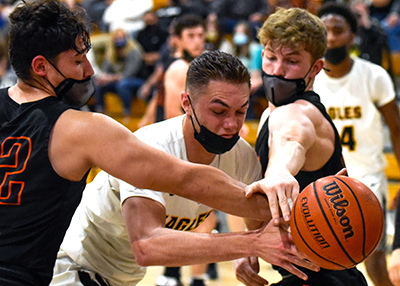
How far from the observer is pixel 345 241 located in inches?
87.4

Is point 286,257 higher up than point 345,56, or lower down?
higher up

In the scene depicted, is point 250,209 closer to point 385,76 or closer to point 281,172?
point 281,172

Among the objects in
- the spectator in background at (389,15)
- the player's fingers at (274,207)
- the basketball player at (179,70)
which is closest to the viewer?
the player's fingers at (274,207)

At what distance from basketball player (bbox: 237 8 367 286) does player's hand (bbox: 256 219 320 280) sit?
0.38 meters

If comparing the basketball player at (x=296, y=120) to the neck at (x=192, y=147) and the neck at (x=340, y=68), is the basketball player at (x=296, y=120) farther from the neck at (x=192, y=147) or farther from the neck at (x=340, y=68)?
the neck at (x=340, y=68)

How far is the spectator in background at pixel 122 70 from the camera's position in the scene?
10102 mm

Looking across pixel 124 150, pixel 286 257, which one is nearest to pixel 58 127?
pixel 124 150

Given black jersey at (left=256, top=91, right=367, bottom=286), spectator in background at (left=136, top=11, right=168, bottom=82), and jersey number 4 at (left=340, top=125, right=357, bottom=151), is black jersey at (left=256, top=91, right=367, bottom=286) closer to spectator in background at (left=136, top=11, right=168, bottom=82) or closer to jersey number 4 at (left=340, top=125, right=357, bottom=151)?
jersey number 4 at (left=340, top=125, right=357, bottom=151)

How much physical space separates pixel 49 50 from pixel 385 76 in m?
3.59

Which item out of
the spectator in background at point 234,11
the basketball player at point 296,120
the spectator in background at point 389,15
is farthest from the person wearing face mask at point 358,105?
the spectator in background at point 234,11

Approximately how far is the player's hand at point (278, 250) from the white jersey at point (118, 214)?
2.03ft

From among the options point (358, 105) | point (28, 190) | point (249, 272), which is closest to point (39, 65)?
point (28, 190)

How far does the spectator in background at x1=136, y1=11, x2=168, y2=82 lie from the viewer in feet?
33.6

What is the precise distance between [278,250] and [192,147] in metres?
0.76
